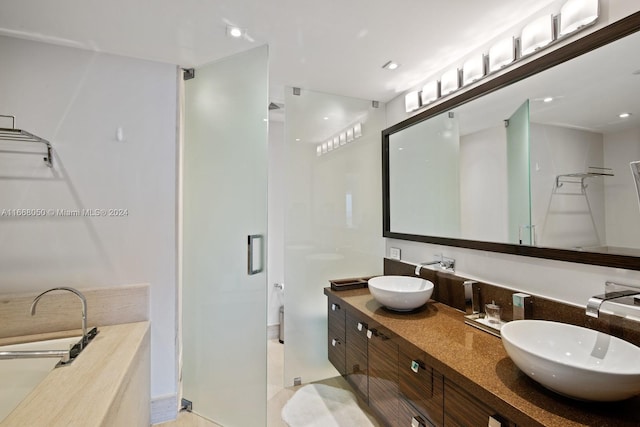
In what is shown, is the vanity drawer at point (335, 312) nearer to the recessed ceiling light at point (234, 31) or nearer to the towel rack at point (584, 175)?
the towel rack at point (584, 175)

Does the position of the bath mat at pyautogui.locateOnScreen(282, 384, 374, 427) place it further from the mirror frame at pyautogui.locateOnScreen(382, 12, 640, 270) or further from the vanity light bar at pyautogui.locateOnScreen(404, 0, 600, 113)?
the vanity light bar at pyautogui.locateOnScreen(404, 0, 600, 113)

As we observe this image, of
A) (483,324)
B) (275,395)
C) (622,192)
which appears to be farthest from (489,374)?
(275,395)

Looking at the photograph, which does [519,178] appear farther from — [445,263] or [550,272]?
[445,263]

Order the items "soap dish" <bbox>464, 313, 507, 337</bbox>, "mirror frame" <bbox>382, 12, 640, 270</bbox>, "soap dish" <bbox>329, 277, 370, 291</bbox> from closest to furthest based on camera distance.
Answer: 1. "mirror frame" <bbox>382, 12, 640, 270</bbox>
2. "soap dish" <bbox>464, 313, 507, 337</bbox>
3. "soap dish" <bbox>329, 277, 370, 291</bbox>

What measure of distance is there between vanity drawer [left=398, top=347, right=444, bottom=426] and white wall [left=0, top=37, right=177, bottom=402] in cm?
163

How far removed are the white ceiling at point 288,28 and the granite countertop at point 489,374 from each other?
1737mm

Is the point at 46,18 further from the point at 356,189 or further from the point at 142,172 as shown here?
the point at 356,189

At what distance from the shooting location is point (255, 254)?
76.2 inches

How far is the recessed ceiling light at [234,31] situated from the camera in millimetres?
1681

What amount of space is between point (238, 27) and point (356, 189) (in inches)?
62.6

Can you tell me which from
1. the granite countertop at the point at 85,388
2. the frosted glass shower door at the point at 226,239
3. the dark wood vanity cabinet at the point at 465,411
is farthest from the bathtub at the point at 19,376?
the dark wood vanity cabinet at the point at 465,411

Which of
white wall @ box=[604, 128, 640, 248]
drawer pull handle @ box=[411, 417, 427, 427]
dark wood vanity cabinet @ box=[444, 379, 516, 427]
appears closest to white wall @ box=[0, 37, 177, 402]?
drawer pull handle @ box=[411, 417, 427, 427]

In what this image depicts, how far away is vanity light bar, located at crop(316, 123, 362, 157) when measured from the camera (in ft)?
8.52

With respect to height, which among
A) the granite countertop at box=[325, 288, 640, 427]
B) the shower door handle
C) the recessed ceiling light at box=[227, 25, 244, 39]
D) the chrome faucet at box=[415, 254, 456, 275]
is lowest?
the granite countertop at box=[325, 288, 640, 427]
